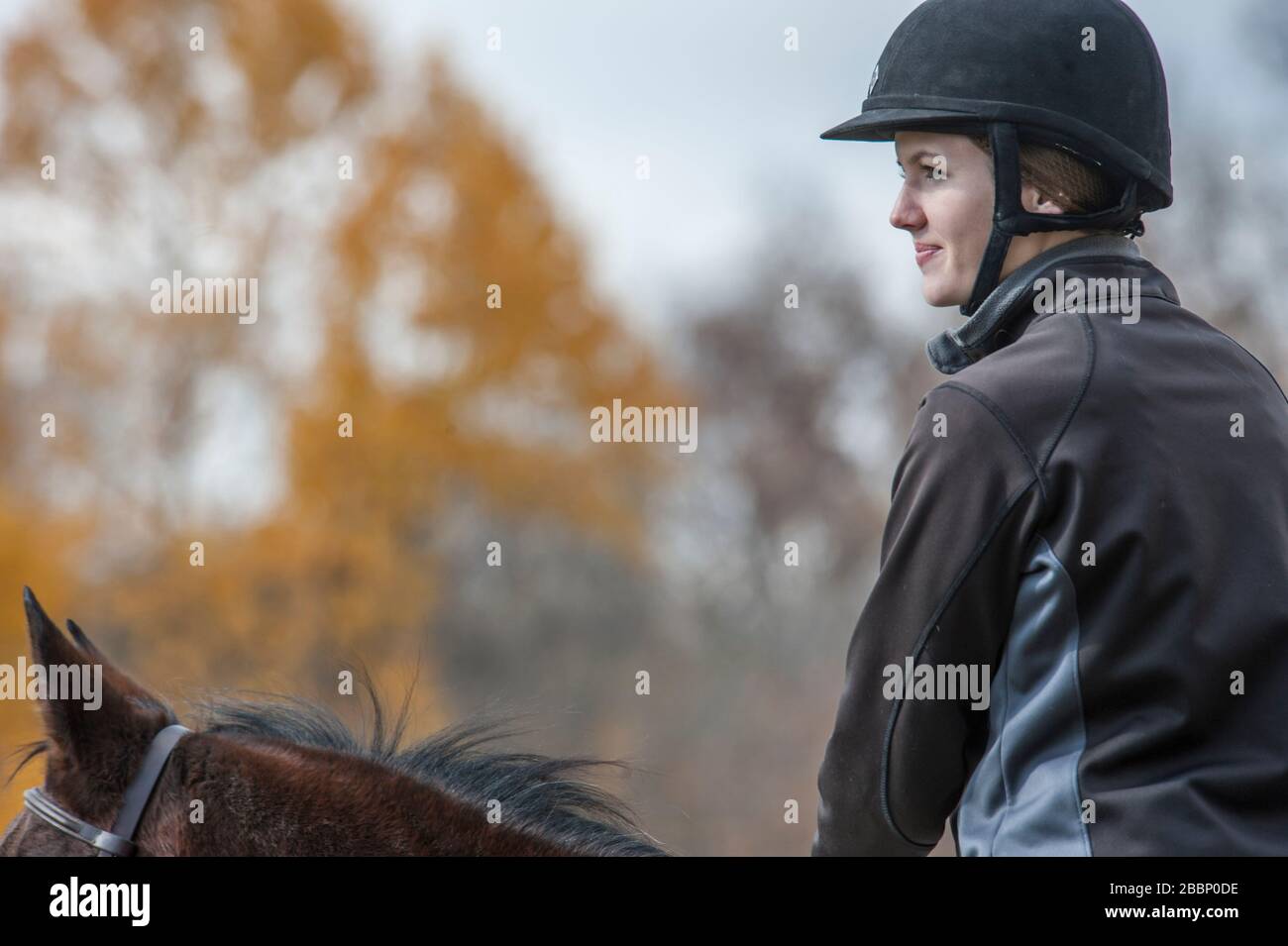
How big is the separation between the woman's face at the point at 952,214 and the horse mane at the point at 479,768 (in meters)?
1.13

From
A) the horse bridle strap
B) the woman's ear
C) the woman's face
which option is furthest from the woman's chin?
the horse bridle strap

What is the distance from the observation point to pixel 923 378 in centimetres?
2750

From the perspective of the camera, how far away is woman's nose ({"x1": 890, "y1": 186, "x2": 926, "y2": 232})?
267 centimetres

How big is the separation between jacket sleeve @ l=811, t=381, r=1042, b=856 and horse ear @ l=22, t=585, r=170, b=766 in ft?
4.05

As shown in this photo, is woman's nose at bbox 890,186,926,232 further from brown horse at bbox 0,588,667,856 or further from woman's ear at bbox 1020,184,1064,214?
brown horse at bbox 0,588,667,856

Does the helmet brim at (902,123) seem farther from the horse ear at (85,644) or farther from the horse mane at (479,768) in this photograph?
the horse ear at (85,644)

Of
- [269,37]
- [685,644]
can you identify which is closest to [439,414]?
[685,644]

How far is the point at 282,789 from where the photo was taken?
2580mm

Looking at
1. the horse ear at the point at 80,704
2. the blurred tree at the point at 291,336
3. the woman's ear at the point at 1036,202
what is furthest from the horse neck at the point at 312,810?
the blurred tree at the point at 291,336

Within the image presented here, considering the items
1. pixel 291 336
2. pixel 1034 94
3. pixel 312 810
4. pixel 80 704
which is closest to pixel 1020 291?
pixel 1034 94

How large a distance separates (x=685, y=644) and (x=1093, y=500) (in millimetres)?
21517

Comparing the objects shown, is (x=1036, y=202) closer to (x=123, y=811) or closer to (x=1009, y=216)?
(x=1009, y=216)

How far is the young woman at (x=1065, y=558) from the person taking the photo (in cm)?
206

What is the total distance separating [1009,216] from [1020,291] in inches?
5.4
